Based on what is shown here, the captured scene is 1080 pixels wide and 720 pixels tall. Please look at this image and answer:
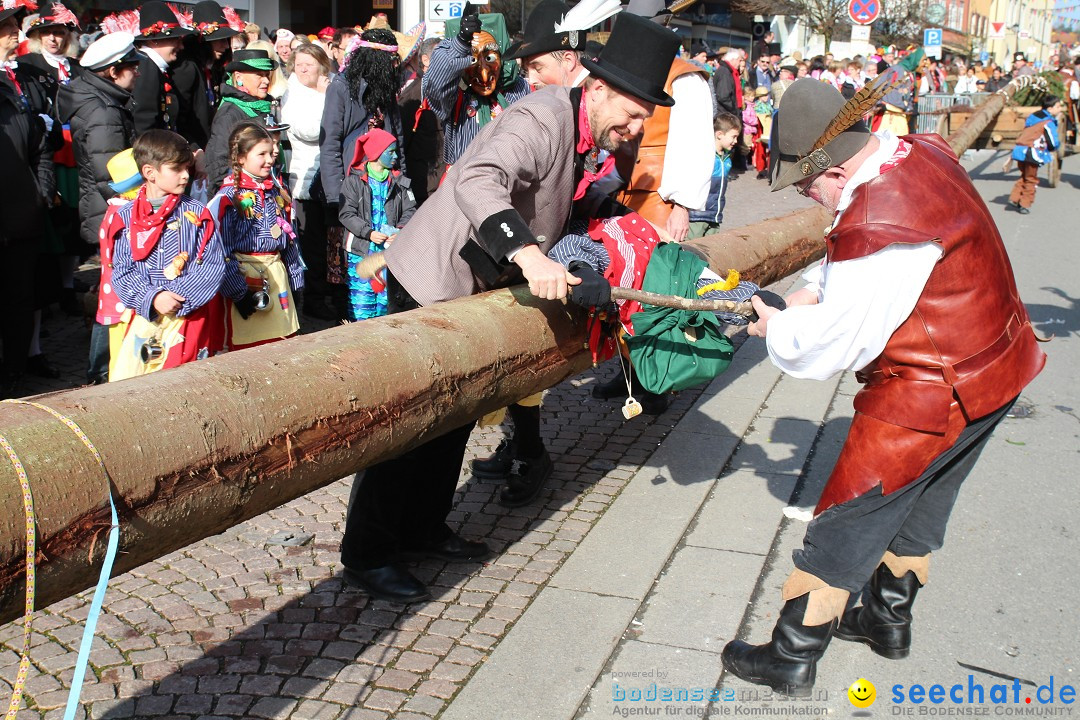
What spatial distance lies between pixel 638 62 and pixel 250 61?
4191 mm

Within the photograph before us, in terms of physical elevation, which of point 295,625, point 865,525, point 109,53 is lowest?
point 295,625

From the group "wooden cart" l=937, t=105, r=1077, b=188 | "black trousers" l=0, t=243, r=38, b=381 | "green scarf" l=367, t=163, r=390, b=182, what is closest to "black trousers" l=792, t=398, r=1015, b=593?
"green scarf" l=367, t=163, r=390, b=182

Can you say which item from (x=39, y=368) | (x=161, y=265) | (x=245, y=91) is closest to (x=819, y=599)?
(x=161, y=265)

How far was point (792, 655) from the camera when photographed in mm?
3018

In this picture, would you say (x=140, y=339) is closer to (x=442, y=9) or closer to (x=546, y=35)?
(x=546, y=35)

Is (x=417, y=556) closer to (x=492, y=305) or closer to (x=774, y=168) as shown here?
(x=492, y=305)

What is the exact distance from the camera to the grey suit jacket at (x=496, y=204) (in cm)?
298

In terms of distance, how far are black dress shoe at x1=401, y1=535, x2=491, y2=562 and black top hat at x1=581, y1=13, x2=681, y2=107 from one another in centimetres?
183

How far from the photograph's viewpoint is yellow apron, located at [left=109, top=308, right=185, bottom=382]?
15.6 feet

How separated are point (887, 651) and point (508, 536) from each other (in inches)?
62.4

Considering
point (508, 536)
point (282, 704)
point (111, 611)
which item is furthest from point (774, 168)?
point (111, 611)

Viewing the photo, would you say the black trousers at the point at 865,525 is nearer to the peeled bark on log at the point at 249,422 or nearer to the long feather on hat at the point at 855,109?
the long feather on hat at the point at 855,109

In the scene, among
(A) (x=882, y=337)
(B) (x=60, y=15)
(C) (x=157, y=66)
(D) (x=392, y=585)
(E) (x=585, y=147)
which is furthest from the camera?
(B) (x=60, y=15)

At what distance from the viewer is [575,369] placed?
3789mm
